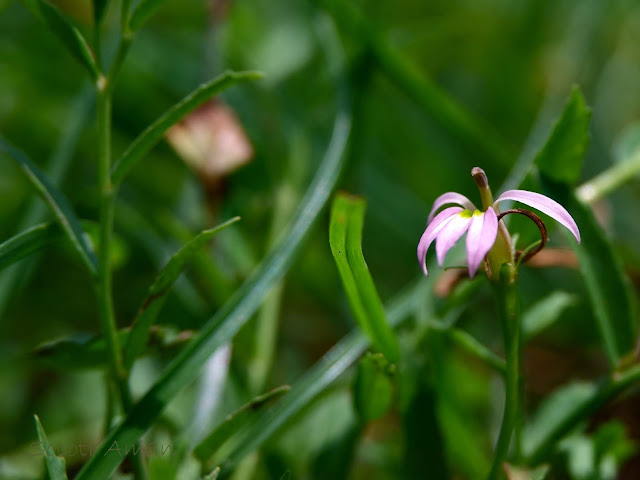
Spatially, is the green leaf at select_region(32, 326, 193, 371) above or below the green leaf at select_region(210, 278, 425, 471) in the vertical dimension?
above

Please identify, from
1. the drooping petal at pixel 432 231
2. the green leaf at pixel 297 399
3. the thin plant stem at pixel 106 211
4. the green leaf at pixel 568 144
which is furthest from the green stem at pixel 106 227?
the green leaf at pixel 568 144

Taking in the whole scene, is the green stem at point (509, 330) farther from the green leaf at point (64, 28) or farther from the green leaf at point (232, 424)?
the green leaf at point (64, 28)

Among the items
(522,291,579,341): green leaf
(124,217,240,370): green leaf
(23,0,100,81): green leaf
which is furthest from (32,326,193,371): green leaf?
(522,291,579,341): green leaf

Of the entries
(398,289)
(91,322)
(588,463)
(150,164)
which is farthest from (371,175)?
(588,463)

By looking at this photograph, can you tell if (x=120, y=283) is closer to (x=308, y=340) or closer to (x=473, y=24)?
(x=308, y=340)

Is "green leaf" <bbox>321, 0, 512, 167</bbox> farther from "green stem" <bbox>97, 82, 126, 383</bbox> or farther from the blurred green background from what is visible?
"green stem" <bbox>97, 82, 126, 383</bbox>

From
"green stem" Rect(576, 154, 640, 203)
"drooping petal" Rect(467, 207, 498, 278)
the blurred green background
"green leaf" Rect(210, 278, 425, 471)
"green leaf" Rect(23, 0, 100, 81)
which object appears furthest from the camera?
the blurred green background

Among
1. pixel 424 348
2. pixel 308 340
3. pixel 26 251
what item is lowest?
pixel 308 340
